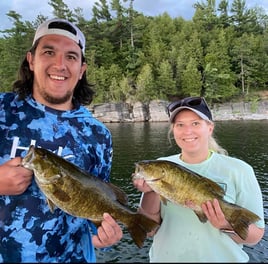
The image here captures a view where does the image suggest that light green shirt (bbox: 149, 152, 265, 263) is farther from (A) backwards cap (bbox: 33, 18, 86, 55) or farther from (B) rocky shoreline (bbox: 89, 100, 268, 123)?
(B) rocky shoreline (bbox: 89, 100, 268, 123)

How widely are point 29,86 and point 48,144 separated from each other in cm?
74

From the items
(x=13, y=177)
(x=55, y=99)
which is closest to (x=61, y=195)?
(x=13, y=177)

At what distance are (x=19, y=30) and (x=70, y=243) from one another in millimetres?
53762

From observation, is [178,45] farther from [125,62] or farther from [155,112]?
[155,112]

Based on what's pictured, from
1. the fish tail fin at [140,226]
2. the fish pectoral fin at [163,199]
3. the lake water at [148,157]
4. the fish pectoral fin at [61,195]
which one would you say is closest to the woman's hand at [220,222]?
the fish pectoral fin at [163,199]

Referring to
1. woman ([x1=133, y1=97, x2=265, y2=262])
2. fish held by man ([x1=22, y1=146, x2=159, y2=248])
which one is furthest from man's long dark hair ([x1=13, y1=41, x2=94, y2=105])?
woman ([x1=133, y1=97, x2=265, y2=262])

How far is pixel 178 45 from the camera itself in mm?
66625

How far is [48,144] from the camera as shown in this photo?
2699 millimetres

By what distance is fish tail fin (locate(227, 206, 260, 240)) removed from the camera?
2.63m

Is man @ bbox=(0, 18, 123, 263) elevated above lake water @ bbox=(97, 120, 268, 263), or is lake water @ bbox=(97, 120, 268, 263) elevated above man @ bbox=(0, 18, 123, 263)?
man @ bbox=(0, 18, 123, 263)

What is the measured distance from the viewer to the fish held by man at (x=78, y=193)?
234cm

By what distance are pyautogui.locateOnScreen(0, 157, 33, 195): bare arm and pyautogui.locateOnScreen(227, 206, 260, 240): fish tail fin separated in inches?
69.0

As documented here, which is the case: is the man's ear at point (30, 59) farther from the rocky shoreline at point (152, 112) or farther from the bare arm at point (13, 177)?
the rocky shoreline at point (152, 112)

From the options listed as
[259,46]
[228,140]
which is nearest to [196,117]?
[228,140]
